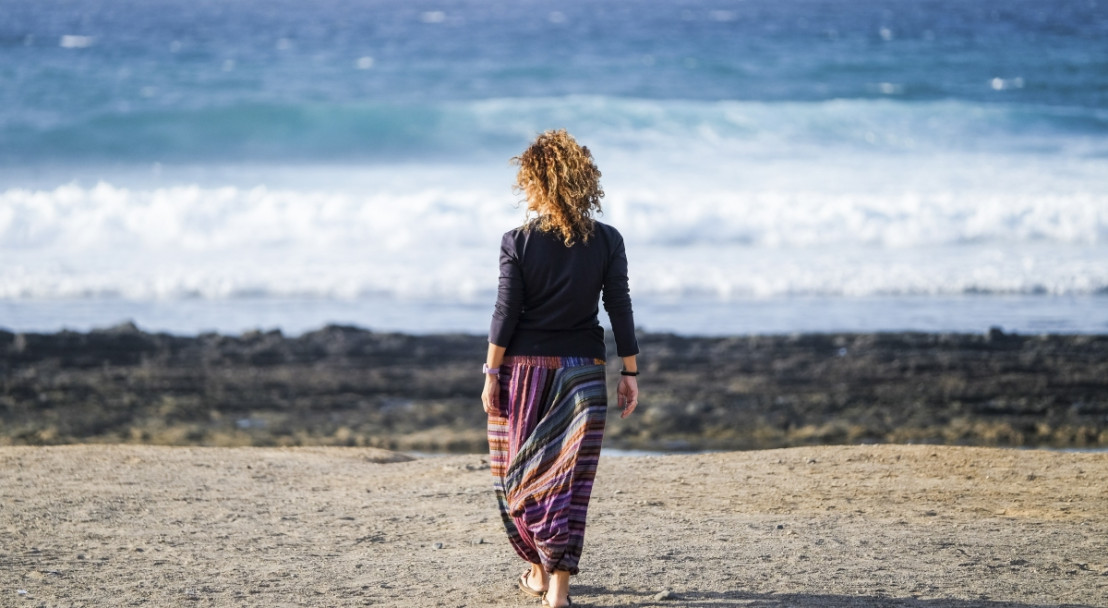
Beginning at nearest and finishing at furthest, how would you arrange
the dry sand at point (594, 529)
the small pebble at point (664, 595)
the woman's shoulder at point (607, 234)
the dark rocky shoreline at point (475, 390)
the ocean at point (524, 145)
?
the woman's shoulder at point (607, 234)
the small pebble at point (664, 595)
the dry sand at point (594, 529)
the dark rocky shoreline at point (475, 390)
the ocean at point (524, 145)

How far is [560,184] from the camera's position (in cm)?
370

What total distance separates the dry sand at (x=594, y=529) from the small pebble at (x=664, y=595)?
0.02 meters

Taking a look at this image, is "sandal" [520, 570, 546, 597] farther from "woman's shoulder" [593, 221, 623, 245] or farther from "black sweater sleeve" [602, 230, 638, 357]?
"woman's shoulder" [593, 221, 623, 245]

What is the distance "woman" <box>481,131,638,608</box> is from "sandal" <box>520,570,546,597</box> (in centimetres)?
16

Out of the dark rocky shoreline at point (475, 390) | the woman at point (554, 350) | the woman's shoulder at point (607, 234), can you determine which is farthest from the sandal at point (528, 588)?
the dark rocky shoreline at point (475, 390)

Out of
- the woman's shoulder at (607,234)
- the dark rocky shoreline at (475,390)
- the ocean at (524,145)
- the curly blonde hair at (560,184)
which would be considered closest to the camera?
the curly blonde hair at (560,184)

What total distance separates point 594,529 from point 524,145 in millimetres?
18857

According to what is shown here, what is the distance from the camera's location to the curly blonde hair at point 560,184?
12.1 ft

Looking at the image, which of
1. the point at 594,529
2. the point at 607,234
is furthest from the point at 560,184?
the point at 594,529

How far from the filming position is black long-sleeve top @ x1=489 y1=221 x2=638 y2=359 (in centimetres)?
376

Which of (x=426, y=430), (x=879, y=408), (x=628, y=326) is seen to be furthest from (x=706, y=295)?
(x=628, y=326)

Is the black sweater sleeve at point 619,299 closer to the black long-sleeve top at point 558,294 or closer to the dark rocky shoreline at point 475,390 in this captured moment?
the black long-sleeve top at point 558,294

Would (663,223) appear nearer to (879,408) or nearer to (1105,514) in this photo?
(879,408)

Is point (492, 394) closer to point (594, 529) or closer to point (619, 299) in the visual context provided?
point (619, 299)
